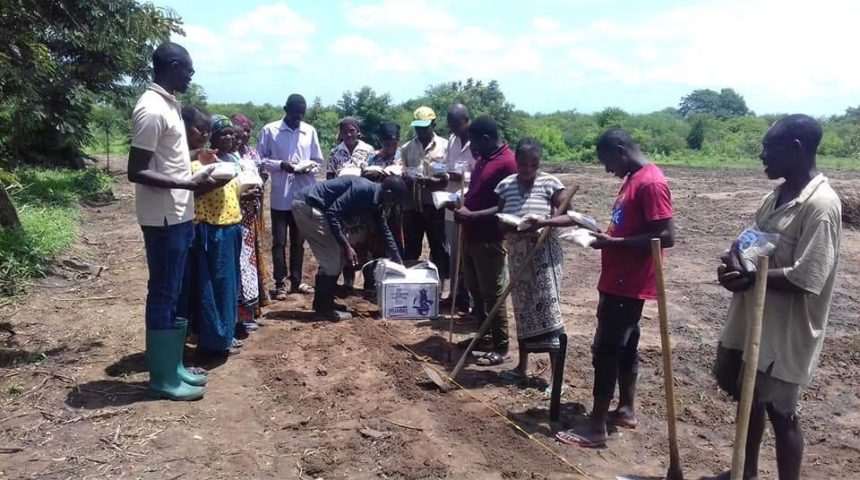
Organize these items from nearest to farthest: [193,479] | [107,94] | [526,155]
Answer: [193,479] < [526,155] < [107,94]

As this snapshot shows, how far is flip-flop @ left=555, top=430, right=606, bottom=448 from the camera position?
3.92m

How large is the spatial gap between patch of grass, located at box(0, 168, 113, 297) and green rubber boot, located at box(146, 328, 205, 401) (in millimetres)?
2783

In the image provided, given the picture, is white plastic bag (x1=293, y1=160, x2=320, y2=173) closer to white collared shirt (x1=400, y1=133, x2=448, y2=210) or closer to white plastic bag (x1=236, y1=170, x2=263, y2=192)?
white collared shirt (x1=400, y1=133, x2=448, y2=210)

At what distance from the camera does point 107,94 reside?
14625 millimetres

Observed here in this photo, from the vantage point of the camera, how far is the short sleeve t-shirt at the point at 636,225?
360 cm

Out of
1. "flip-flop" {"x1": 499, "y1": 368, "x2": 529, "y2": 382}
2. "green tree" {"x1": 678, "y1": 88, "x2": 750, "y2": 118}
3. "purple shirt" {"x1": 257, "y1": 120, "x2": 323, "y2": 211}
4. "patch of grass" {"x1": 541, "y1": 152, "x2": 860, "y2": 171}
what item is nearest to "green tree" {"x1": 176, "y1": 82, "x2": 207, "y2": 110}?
"patch of grass" {"x1": 541, "y1": 152, "x2": 860, "y2": 171}

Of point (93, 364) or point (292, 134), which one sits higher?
point (292, 134)

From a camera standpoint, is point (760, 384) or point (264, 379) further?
point (264, 379)

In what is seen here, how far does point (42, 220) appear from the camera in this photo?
8766 millimetres

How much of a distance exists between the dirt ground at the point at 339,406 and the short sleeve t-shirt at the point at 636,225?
0.93 meters

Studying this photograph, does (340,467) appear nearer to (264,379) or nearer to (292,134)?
(264,379)

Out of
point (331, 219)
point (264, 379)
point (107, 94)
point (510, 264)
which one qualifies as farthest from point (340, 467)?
point (107, 94)

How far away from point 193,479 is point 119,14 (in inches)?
211

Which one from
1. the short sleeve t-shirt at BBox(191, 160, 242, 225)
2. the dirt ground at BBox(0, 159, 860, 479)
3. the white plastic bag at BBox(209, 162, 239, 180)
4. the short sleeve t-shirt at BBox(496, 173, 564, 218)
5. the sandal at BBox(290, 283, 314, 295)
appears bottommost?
the dirt ground at BBox(0, 159, 860, 479)
